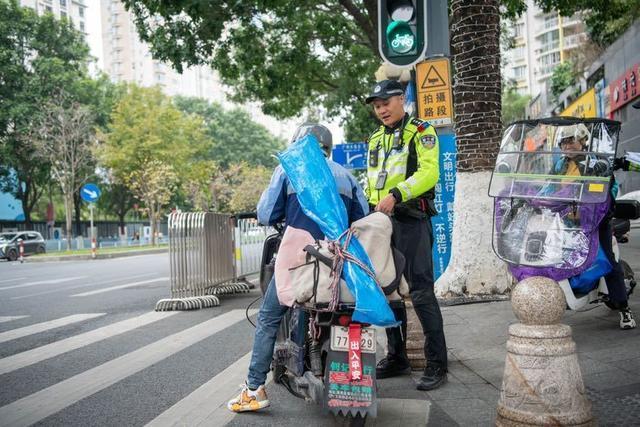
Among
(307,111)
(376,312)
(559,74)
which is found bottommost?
(376,312)

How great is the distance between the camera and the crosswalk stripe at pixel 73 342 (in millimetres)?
5824

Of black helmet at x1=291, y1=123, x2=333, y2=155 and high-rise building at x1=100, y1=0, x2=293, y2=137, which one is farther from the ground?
high-rise building at x1=100, y1=0, x2=293, y2=137

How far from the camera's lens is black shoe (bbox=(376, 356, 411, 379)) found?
472 centimetres

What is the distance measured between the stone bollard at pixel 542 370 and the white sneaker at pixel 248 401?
58.4 inches

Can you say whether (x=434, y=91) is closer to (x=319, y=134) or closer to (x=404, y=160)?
(x=404, y=160)

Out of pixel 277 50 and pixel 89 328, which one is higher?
pixel 277 50

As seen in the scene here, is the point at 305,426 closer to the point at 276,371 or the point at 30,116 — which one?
the point at 276,371

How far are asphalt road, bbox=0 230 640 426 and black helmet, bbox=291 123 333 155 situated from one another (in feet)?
5.32

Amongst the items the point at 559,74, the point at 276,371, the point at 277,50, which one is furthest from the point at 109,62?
the point at 276,371

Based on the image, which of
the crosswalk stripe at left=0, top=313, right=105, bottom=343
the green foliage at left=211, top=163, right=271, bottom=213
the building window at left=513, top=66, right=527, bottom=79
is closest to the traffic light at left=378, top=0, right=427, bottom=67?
the crosswalk stripe at left=0, top=313, right=105, bottom=343

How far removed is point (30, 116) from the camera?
38750mm

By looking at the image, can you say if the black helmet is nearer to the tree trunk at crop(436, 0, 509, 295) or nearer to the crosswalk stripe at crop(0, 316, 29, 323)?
the tree trunk at crop(436, 0, 509, 295)

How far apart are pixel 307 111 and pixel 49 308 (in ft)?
59.8

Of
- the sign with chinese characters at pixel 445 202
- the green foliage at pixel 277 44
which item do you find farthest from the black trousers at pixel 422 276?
the green foliage at pixel 277 44
